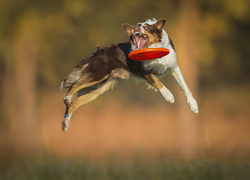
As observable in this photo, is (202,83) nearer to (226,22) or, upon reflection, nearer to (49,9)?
(226,22)

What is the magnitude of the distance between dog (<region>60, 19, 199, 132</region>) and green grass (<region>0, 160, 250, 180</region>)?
91 centimetres

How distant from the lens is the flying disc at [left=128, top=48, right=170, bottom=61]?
4844 millimetres

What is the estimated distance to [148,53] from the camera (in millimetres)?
4961

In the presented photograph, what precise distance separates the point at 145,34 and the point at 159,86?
82 cm

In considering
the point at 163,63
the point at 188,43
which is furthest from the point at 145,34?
the point at 188,43

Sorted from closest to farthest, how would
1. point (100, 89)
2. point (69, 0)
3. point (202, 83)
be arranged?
point (100, 89)
point (69, 0)
point (202, 83)

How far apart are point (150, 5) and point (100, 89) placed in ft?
A: 14.6

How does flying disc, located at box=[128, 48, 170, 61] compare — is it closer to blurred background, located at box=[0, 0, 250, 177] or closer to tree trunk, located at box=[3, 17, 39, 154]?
blurred background, located at box=[0, 0, 250, 177]

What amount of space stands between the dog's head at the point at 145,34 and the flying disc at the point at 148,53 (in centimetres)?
17

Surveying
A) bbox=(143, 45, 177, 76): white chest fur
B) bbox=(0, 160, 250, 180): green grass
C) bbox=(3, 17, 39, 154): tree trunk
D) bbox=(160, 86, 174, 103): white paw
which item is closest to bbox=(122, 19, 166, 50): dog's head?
bbox=(143, 45, 177, 76): white chest fur

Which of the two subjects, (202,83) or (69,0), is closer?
(69,0)

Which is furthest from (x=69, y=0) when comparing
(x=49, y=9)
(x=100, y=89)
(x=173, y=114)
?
(x=173, y=114)

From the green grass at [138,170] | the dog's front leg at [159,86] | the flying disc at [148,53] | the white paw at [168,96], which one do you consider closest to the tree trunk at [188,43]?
the green grass at [138,170]

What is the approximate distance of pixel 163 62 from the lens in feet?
17.9
